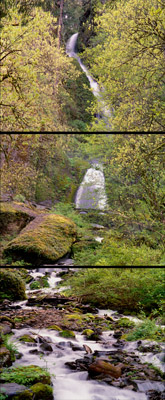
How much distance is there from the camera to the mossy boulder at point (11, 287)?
5.64 metres

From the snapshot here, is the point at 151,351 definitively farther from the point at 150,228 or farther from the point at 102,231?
the point at 102,231

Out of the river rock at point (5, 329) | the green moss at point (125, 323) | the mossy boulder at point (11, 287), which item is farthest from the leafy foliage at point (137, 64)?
the mossy boulder at point (11, 287)

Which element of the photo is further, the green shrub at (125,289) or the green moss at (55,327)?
the green shrub at (125,289)

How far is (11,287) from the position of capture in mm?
5766

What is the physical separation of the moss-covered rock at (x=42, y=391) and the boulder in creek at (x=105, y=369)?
50 centimetres

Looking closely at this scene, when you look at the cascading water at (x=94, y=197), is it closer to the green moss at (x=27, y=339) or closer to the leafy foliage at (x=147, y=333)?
the leafy foliage at (x=147, y=333)

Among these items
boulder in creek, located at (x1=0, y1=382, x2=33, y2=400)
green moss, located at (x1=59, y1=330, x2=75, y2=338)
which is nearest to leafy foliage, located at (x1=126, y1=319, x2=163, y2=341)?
green moss, located at (x1=59, y1=330, x2=75, y2=338)

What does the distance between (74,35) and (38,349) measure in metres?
25.5

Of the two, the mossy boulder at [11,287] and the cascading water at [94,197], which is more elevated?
the cascading water at [94,197]

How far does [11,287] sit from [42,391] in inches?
123

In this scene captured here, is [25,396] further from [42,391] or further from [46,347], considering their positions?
[46,347]

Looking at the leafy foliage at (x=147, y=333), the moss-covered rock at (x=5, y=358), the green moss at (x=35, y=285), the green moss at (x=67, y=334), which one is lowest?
the green moss at (x=35, y=285)

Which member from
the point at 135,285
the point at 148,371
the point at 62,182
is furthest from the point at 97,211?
the point at 62,182

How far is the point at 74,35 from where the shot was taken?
2545 cm
